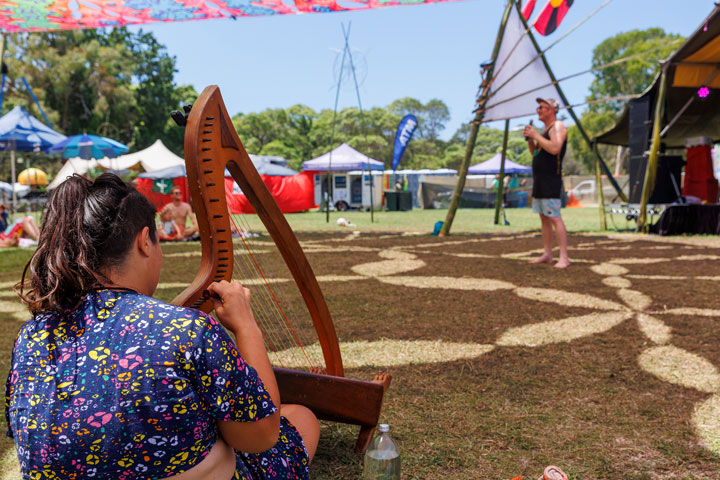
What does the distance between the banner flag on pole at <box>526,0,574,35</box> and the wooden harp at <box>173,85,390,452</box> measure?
8078 millimetres

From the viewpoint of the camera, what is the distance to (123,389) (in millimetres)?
965

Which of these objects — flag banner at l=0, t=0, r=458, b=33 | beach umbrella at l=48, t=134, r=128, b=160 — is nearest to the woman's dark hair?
flag banner at l=0, t=0, r=458, b=33

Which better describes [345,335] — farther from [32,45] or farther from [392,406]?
[32,45]

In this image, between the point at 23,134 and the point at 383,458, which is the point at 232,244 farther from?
the point at 23,134

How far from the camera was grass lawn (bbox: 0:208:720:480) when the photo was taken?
1.92 m

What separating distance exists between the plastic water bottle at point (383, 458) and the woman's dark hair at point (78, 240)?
3.37 ft

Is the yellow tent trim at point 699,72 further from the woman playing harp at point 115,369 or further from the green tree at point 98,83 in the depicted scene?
the green tree at point 98,83

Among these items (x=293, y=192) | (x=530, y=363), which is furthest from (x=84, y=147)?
(x=530, y=363)

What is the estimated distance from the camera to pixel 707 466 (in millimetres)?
1814

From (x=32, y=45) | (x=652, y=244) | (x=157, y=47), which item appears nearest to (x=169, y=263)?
Answer: (x=652, y=244)

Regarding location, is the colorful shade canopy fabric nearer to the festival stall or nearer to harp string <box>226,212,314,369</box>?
the festival stall

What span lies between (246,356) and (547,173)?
565cm

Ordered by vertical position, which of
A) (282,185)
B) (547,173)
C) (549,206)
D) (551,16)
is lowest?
(549,206)

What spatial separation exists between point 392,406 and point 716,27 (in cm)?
865
